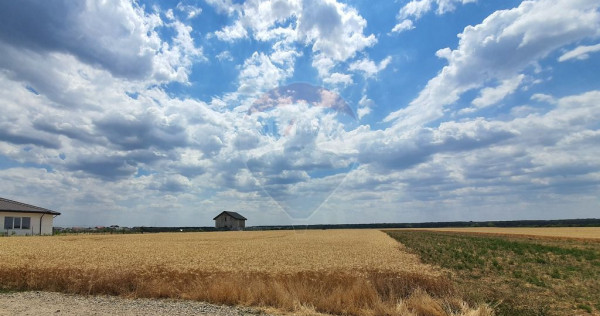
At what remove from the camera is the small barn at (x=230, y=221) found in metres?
128

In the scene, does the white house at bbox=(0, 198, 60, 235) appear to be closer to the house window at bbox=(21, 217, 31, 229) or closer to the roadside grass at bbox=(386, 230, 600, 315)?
the house window at bbox=(21, 217, 31, 229)

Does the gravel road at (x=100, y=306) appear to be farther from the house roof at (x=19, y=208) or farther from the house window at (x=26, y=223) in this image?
the house window at (x=26, y=223)

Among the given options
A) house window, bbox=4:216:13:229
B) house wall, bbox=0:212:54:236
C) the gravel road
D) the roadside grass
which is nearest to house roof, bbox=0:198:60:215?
house wall, bbox=0:212:54:236

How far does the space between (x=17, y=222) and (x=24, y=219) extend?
3.78 feet

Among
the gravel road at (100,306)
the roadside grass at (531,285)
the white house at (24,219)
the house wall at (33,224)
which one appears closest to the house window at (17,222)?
the white house at (24,219)

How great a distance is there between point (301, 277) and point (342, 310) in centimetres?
343

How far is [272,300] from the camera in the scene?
1324cm

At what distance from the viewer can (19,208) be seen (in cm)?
5694

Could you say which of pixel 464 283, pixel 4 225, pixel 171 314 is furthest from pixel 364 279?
pixel 4 225

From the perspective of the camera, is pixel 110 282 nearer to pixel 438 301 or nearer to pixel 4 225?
pixel 438 301

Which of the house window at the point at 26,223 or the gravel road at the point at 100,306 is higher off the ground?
the house window at the point at 26,223

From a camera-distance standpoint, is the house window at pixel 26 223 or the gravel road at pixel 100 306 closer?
the gravel road at pixel 100 306

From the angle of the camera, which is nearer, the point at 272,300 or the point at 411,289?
the point at 272,300

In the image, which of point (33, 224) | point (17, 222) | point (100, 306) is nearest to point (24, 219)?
point (17, 222)
